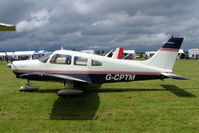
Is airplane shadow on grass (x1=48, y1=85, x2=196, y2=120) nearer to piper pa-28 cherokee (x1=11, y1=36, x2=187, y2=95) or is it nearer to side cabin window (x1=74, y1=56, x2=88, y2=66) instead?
piper pa-28 cherokee (x1=11, y1=36, x2=187, y2=95)

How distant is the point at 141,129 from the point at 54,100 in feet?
12.1

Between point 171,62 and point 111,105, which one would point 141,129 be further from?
point 171,62

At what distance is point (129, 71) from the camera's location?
27.1 ft

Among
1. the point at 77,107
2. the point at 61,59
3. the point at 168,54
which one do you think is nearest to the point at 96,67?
the point at 61,59

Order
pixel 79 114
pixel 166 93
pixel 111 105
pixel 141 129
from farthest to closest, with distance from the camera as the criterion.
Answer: pixel 166 93 → pixel 111 105 → pixel 79 114 → pixel 141 129

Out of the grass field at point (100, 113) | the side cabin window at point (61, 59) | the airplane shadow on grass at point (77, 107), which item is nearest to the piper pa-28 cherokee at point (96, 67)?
the side cabin window at point (61, 59)

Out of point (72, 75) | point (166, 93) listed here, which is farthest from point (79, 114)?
point (166, 93)

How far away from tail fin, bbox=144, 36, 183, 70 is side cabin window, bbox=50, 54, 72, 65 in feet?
11.8

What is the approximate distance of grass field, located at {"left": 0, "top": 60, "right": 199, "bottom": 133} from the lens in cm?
455

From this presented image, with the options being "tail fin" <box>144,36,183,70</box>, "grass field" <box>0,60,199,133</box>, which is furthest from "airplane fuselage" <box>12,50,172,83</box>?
"grass field" <box>0,60,199,133</box>

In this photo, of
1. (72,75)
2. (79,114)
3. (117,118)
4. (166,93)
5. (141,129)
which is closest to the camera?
(141,129)

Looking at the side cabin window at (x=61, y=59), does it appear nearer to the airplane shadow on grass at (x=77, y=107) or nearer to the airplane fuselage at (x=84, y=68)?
the airplane fuselage at (x=84, y=68)

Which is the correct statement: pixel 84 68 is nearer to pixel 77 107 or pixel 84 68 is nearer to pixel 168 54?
pixel 77 107

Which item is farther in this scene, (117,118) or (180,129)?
(117,118)
